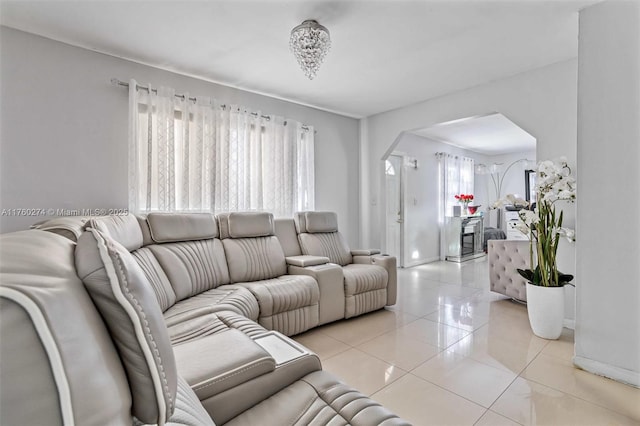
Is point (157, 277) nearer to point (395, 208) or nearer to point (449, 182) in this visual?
point (395, 208)

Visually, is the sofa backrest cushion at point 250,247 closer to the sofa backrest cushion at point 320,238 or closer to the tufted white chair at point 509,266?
the sofa backrest cushion at point 320,238

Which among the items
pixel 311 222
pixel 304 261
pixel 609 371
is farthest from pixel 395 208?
pixel 609 371

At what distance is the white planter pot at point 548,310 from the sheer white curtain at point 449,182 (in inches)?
144

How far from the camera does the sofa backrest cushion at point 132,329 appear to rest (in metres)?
0.54

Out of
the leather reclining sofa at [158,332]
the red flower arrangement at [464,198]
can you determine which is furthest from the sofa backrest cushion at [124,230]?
the red flower arrangement at [464,198]

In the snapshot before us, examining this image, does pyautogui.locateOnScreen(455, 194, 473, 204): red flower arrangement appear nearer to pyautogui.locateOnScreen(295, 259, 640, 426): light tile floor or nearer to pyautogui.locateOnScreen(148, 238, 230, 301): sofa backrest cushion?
pyautogui.locateOnScreen(295, 259, 640, 426): light tile floor

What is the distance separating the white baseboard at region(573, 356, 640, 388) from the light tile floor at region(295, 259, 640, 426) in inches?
1.9

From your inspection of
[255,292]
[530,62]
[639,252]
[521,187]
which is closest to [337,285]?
[255,292]

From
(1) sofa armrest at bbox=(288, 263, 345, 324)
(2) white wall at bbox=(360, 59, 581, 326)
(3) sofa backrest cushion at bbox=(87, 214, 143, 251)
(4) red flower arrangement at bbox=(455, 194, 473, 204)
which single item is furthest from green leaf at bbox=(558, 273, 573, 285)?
(4) red flower arrangement at bbox=(455, 194, 473, 204)

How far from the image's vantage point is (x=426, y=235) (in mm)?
5871

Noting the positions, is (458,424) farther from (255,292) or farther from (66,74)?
(66,74)

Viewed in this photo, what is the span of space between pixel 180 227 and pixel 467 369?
241cm

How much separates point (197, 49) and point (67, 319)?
9.33ft

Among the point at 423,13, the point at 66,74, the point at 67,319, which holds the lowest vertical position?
the point at 67,319
